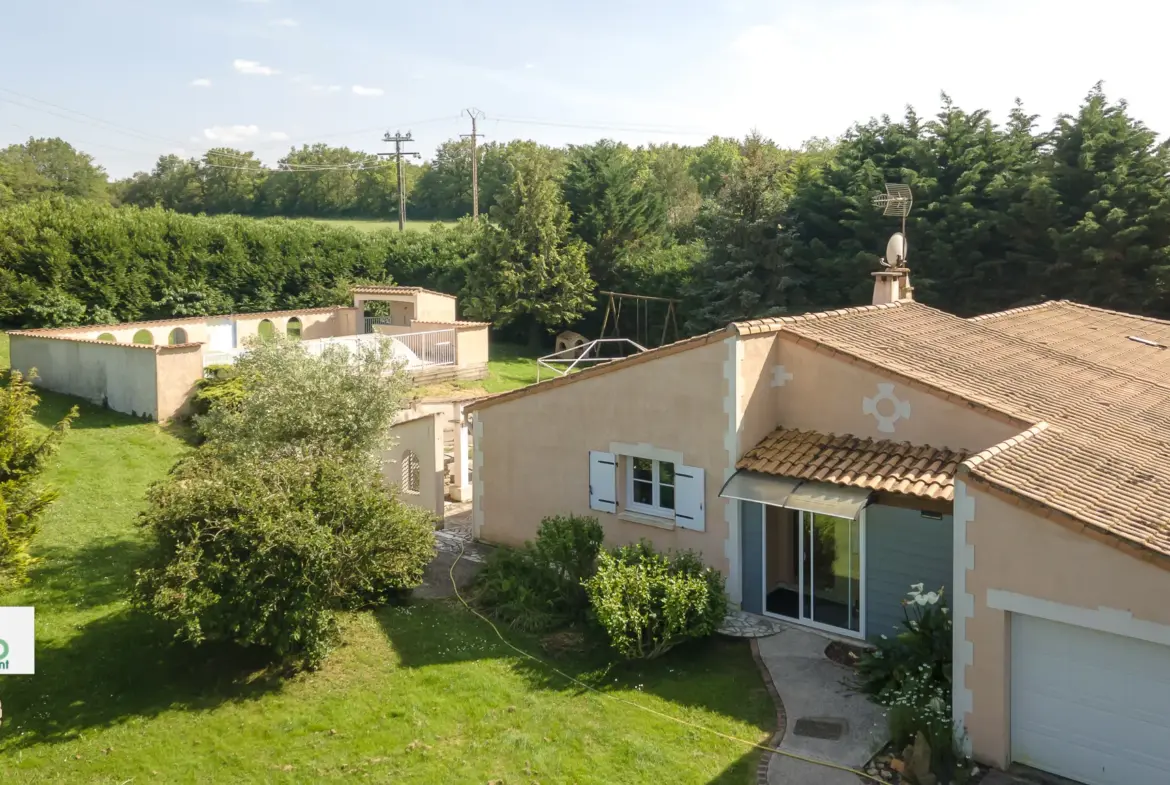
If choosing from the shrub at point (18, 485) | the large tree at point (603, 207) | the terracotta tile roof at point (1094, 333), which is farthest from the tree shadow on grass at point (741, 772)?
the large tree at point (603, 207)

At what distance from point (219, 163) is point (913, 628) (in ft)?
318

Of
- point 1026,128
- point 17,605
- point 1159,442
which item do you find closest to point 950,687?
point 1159,442

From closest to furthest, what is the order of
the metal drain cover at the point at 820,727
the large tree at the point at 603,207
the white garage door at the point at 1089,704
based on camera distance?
the white garage door at the point at 1089,704 → the metal drain cover at the point at 820,727 → the large tree at the point at 603,207

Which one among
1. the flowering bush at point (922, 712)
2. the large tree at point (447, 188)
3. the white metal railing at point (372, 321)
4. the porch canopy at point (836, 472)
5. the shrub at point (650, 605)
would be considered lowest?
the flowering bush at point (922, 712)

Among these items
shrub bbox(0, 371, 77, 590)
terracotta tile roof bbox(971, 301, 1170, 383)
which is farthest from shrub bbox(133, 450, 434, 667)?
terracotta tile roof bbox(971, 301, 1170, 383)

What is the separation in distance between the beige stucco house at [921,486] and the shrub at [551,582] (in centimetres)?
184

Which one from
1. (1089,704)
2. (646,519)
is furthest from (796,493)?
(1089,704)

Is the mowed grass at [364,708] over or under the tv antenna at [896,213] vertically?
under

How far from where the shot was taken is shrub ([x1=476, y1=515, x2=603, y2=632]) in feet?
59.2

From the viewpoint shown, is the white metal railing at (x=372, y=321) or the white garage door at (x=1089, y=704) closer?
the white garage door at (x=1089, y=704)

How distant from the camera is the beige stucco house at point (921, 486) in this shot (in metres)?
11.9

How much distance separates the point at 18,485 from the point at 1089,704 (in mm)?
16121

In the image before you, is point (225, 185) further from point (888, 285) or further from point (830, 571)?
point (830, 571)

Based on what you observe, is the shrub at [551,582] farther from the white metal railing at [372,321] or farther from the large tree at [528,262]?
the large tree at [528,262]
